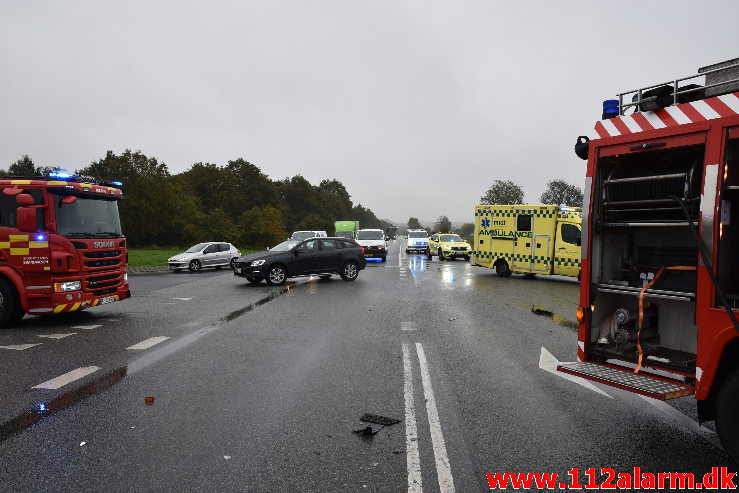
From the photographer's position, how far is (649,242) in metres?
4.95

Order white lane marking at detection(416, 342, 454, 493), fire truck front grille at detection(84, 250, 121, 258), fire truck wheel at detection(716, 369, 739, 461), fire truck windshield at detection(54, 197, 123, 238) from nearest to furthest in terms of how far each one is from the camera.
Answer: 1. white lane marking at detection(416, 342, 454, 493)
2. fire truck wheel at detection(716, 369, 739, 461)
3. fire truck windshield at detection(54, 197, 123, 238)
4. fire truck front grille at detection(84, 250, 121, 258)

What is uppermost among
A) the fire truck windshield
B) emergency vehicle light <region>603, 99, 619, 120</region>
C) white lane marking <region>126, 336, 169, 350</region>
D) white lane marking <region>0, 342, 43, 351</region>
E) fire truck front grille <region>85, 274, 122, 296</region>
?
emergency vehicle light <region>603, 99, 619, 120</region>

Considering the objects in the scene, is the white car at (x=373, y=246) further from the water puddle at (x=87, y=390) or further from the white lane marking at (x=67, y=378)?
the white lane marking at (x=67, y=378)

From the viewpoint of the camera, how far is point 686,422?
4457mm

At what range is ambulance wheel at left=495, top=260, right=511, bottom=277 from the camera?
1952 cm

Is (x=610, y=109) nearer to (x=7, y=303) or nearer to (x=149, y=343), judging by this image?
(x=149, y=343)

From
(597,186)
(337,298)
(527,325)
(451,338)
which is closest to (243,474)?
(597,186)

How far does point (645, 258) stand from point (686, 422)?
5.19ft

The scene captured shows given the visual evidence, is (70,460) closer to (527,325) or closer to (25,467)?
(25,467)

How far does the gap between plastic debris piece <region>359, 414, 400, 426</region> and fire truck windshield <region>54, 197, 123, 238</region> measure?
7.28 meters

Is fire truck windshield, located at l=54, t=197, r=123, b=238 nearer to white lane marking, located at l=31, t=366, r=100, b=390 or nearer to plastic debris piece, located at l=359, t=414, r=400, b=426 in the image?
white lane marking, located at l=31, t=366, r=100, b=390

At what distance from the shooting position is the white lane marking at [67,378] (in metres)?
5.38

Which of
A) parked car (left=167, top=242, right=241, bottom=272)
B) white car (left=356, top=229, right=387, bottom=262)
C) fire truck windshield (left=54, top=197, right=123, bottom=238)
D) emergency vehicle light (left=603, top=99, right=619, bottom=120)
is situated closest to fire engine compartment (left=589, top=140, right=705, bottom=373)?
emergency vehicle light (left=603, top=99, right=619, bottom=120)

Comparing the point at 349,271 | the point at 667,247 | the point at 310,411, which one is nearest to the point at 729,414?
the point at 667,247
